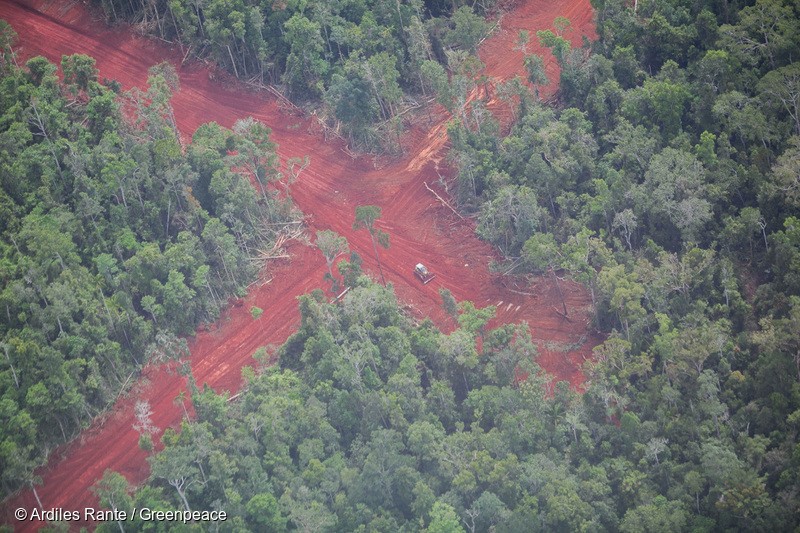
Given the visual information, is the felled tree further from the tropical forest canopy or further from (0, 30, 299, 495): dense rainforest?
(0, 30, 299, 495): dense rainforest

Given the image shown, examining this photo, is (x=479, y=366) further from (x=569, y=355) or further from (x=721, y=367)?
(x=721, y=367)

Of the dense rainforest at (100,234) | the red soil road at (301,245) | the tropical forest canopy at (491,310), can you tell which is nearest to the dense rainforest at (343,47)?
the tropical forest canopy at (491,310)

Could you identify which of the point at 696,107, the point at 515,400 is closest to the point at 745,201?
the point at 696,107

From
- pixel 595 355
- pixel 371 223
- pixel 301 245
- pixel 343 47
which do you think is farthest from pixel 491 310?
pixel 343 47

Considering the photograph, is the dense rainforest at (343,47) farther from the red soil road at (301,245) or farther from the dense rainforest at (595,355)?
the dense rainforest at (595,355)

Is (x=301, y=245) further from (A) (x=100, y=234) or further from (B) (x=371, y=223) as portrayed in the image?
(A) (x=100, y=234)

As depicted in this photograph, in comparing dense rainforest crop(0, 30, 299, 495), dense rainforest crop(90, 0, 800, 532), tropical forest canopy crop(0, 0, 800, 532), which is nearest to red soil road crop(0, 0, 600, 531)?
dense rainforest crop(0, 30, 299, 495)
